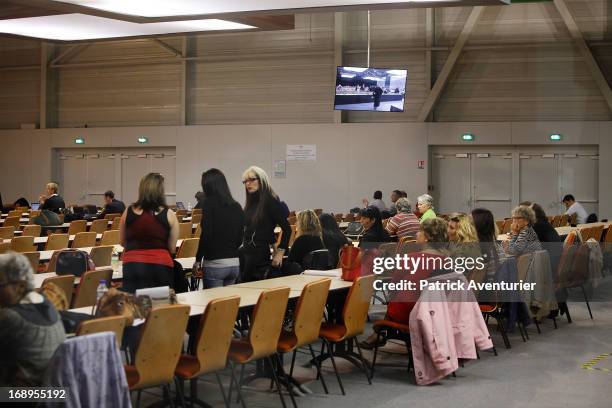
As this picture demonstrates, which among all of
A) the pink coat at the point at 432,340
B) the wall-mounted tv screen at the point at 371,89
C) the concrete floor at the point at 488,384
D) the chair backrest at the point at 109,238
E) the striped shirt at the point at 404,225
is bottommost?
the concrete floor at the point at 488,384

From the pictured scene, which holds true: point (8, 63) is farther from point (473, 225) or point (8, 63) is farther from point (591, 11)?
point (473, 225)

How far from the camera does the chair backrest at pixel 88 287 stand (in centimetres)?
646

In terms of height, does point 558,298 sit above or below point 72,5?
below

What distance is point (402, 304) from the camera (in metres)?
6.64

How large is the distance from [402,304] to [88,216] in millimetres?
10242

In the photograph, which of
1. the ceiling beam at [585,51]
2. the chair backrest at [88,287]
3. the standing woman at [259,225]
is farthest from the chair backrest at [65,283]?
the ceiling beam at [585,51]

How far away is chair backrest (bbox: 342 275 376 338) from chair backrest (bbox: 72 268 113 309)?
5.87ft

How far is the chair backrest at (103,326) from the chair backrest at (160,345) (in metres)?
0.21

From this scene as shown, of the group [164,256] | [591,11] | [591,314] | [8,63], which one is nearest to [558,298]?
[591,314]

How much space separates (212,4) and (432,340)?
17.4 feet

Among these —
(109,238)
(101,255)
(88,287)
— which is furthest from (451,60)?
(88,287)

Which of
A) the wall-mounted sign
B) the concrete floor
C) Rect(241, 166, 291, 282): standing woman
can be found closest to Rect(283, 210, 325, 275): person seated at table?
Rect(241, 166, 291, 282): standing woman

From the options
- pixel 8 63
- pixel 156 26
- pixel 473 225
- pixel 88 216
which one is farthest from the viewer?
pixel 8 63

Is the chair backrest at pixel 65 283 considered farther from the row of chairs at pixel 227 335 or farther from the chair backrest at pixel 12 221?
the chair backrest at pixel 12 221
